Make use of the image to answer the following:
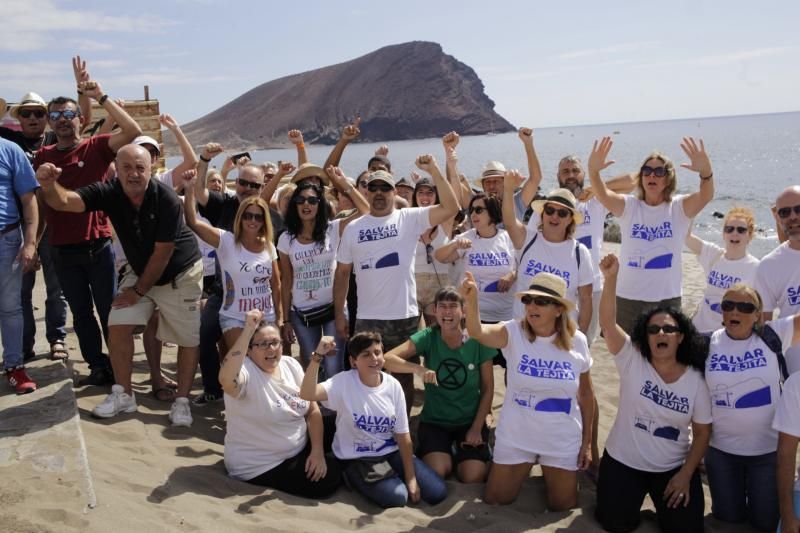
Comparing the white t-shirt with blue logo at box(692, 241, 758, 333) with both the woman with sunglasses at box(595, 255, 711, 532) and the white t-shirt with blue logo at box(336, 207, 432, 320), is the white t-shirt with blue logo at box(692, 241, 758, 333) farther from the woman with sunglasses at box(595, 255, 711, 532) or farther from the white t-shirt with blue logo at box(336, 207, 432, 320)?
the white t-shirt with blue logo at box(336, 207, 432, 320)

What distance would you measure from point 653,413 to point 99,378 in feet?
15.0

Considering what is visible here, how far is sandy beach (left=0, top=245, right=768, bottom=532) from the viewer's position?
12.1ft

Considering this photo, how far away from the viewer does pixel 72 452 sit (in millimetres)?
4164

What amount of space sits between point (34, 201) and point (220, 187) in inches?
75.1

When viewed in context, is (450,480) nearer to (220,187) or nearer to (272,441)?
(272,441)

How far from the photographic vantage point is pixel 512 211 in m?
5.64

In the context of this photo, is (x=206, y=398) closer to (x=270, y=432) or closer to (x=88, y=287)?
(x=88, y=287)

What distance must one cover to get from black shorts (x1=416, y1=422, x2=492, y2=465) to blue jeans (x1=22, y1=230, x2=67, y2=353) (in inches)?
140

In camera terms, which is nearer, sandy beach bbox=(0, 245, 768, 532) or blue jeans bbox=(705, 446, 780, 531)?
sandy beach bbox=(0, 245, 768, 532)

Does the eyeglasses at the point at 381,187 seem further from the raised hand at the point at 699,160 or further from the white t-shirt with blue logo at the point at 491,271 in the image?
the raised hand at the point at 699,160

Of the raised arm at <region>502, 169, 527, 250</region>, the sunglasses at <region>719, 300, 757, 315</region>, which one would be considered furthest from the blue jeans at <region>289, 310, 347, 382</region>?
the sunglasses at <region>719, 300, 757, 315</region>

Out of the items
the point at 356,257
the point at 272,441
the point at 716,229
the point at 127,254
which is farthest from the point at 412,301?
the point at 716,229

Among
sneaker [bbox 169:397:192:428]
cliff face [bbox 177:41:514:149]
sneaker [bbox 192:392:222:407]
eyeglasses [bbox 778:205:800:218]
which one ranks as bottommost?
sneaker [bbox 192:392:222:407]

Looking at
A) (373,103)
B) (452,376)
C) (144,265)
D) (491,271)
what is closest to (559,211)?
(491,271)
